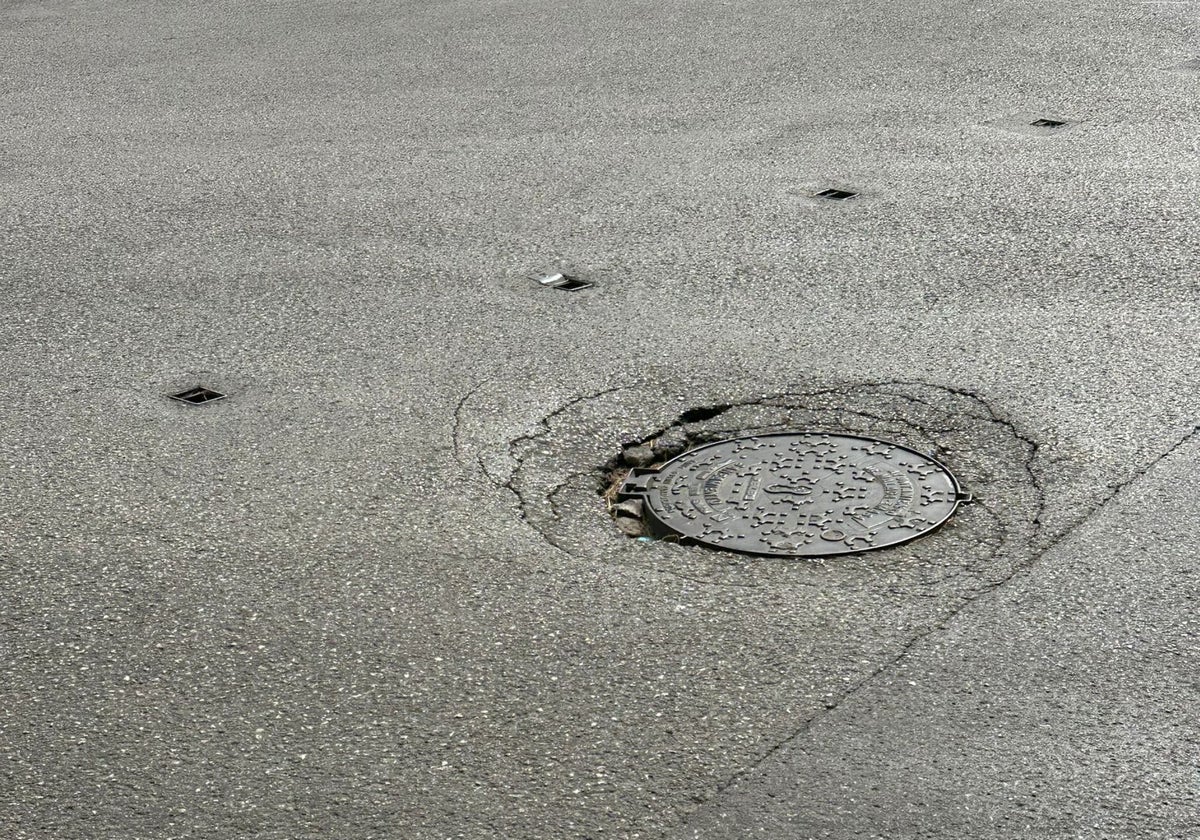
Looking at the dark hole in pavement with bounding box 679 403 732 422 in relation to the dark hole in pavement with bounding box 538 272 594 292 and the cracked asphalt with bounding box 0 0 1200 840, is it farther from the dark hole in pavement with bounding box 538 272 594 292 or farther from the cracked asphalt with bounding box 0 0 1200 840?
the dark hole in pavement with bounding box 538 272 594 292

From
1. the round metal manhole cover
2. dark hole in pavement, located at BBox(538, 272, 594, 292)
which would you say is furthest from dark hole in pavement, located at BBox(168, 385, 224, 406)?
the round metal manhole cover

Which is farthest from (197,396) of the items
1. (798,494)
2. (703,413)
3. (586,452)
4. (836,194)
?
(836,194)

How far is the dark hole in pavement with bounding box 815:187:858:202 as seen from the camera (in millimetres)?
7254

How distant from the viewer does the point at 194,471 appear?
4797 millimetres

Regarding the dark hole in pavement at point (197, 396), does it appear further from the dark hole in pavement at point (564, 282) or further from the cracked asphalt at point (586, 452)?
the dark hole in pavement at point (564, 282)

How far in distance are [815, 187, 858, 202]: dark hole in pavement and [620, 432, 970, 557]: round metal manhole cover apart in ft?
9.11

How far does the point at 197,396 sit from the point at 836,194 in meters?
3.67

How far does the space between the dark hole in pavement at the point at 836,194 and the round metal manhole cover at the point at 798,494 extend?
278cm

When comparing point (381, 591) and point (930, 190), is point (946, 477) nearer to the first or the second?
point (381, 591)

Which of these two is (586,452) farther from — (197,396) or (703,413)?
(197,396)

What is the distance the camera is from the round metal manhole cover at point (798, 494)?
4254 millimetres

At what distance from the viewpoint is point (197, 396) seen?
5379 mm

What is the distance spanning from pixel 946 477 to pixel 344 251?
3545 mm

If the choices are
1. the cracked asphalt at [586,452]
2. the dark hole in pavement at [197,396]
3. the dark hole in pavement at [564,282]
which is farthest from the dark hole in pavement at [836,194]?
the dark hole in pavement at [197,396]
